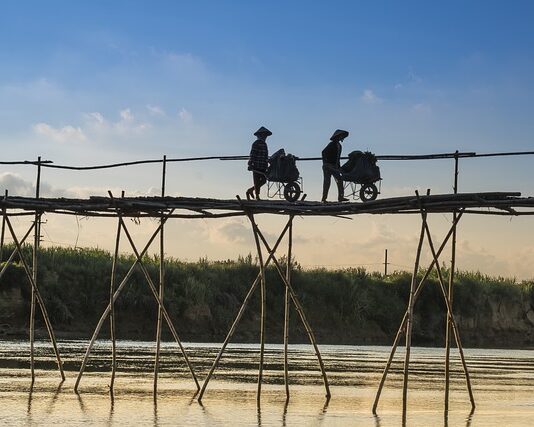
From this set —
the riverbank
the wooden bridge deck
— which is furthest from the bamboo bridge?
the riverbank

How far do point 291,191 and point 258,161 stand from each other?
27.7 inches

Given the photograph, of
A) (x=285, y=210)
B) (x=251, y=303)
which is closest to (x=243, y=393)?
(x=285, y=210)

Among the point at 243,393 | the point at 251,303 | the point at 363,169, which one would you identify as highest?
the point at 363,169

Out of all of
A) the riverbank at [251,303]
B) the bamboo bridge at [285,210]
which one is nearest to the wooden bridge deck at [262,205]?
Result: the bamboo bridge at [285,210]

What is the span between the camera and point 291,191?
18.8 meters

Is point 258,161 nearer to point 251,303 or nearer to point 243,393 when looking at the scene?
point 243,393

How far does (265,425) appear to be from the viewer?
16250 millimetres

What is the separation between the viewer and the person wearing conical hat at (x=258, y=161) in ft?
62.4

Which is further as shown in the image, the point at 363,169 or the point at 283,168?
the point at 283,168

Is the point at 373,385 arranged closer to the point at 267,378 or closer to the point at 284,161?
the point at 267,378

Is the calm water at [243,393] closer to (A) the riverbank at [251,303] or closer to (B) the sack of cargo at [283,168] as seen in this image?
(B) the sack of cargo at [283,168]

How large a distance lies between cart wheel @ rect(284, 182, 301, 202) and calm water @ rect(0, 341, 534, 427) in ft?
10.4

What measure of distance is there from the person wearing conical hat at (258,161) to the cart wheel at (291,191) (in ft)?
1.42

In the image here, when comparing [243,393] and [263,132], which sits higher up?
[263,132]
